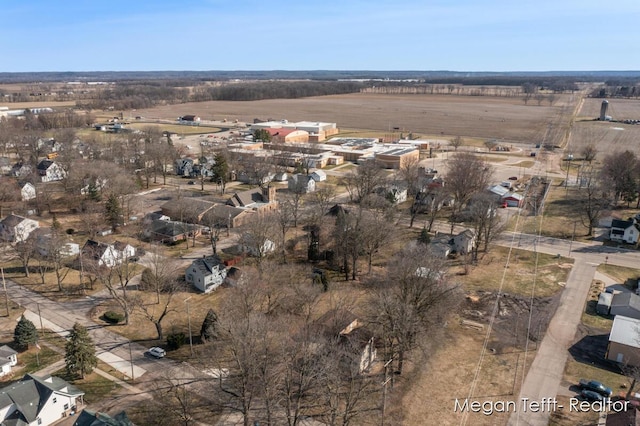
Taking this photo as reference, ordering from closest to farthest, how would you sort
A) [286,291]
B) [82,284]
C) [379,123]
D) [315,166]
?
[286,291], [82,284], [315,166], [379,123]

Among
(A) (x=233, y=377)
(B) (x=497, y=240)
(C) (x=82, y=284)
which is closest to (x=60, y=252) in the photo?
(C) (x=82, y=284)

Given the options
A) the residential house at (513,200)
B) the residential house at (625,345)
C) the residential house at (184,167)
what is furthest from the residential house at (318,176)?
the residential house at (625,345)

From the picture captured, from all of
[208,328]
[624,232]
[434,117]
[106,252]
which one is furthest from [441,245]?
[434,117]

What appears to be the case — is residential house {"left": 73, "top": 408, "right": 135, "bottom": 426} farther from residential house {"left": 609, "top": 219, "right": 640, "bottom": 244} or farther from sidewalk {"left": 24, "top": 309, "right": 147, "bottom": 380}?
residential house {"left": 609, "top": 219, "right": 640, "bottom": 244}

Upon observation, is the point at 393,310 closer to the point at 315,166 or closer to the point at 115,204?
the point at 115,204

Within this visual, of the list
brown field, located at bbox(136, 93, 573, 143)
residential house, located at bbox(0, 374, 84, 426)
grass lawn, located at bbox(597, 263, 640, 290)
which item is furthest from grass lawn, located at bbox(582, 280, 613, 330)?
brown field, located at bbox(136, 93, 573, 143)

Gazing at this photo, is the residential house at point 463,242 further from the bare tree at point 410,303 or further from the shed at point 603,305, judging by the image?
the bare tree at point 410,303
